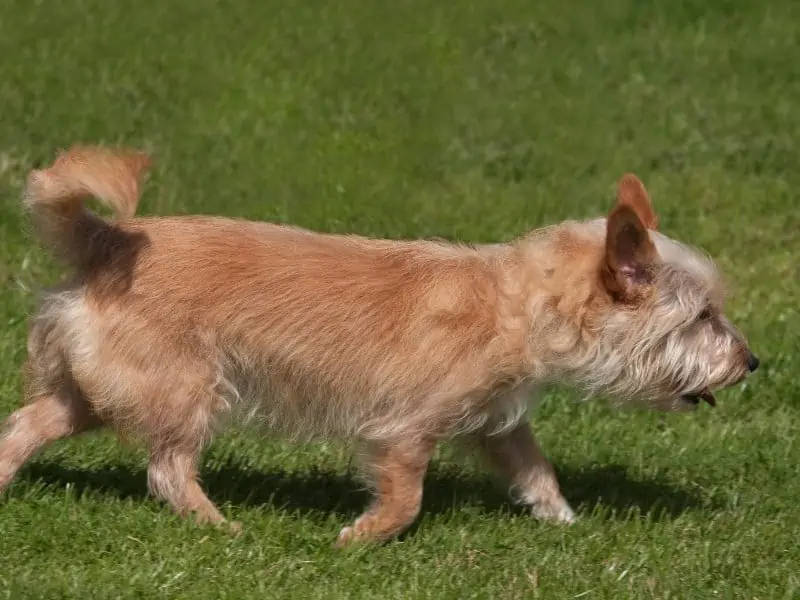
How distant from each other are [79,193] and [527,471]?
2.27 metres

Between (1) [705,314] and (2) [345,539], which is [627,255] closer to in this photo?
(1) [705,314]

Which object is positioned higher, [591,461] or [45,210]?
[45,210]

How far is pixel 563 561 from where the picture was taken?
5.27m

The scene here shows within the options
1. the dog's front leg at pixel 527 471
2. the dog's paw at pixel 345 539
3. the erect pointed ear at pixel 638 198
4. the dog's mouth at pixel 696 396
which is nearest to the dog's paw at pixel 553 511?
the dog's front leg at pixel 527 471

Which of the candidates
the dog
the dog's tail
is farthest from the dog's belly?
the dog's tail

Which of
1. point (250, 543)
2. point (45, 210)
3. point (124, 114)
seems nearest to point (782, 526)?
point (250, 543)

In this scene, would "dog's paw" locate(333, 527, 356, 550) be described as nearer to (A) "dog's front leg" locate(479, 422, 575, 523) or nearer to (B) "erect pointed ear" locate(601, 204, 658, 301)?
(A) "dog's front leg" locate(479, 422, 575, 523)

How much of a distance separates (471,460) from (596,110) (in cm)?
627

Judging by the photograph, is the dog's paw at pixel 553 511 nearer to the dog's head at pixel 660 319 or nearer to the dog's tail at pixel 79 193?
the dog's head at pixel 660 319

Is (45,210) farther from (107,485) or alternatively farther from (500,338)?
(500,338)

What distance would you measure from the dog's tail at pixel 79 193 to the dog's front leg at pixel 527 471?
1872 mm

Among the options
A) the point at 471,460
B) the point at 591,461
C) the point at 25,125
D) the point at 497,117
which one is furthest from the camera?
the point at 497,117

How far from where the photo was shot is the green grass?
5.21 metres

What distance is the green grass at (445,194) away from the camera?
17.1 ft
